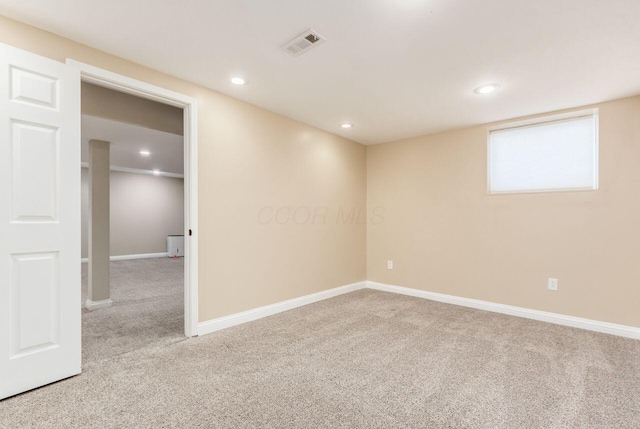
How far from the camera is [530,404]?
1.85 meters

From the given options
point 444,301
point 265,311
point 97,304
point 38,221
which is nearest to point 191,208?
point 38,221

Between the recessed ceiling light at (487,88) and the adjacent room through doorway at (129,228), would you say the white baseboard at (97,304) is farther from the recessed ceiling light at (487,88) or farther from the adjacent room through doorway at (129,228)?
the recessed ceiling light at (487,88)

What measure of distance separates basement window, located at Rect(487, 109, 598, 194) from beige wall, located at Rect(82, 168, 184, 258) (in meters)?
8.80

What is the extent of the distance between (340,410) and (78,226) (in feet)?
6.89

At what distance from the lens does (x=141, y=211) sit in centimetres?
893

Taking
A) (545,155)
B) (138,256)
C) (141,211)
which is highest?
(545,155)

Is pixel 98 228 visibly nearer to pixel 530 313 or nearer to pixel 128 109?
pixel 128 109

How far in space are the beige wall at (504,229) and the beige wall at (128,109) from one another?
9.53 feet

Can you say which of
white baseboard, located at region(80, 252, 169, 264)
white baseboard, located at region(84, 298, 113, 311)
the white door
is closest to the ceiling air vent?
the white door

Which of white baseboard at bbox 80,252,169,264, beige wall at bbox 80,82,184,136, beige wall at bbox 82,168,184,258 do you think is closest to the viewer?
beige wall at bbox 80,82,184,136

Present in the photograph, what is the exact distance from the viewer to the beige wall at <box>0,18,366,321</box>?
2.76 metres

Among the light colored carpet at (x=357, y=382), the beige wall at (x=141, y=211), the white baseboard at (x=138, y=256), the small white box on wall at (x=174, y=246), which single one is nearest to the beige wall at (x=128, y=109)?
the light colored carpet at (x=357, y=382)

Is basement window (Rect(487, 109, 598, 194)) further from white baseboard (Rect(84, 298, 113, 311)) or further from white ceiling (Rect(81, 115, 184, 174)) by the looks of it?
white baseboard (Rect(84, 298, 113, 311))

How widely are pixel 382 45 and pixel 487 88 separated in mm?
1283
